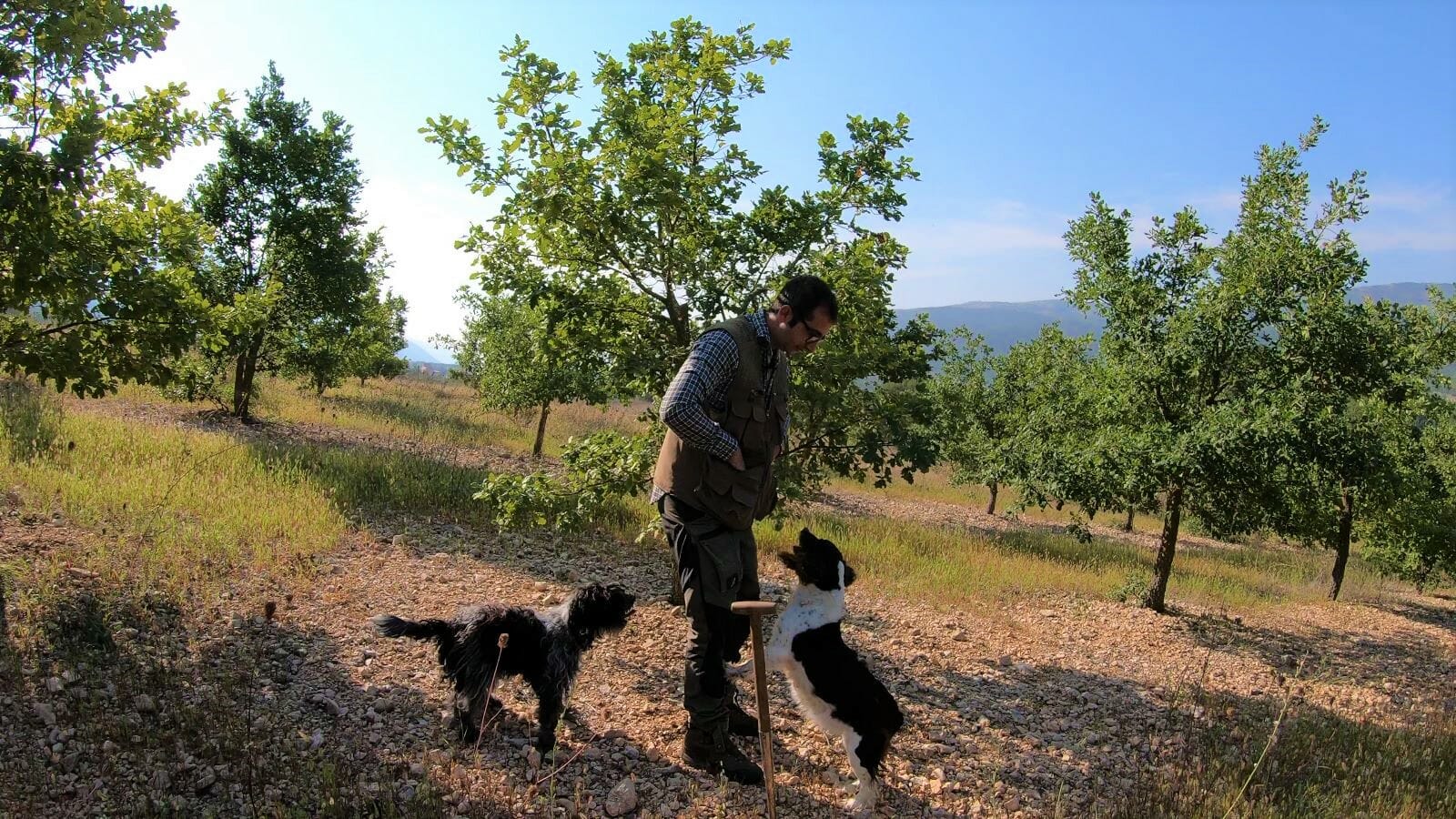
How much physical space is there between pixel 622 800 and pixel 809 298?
258cm

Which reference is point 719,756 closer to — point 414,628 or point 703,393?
point 414,628

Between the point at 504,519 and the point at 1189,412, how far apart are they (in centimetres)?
740

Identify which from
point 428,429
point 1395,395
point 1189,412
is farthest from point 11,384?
point 1395,395

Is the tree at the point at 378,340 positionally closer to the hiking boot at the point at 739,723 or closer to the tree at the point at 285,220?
the tree at the point at 285,220

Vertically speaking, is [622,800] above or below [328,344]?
below

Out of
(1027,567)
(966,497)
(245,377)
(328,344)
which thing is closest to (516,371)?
(328,344)

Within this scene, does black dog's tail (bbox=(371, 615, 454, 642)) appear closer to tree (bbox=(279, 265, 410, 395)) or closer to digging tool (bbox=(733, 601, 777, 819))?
digging tool (bbox=(733, 601, 777, 819))

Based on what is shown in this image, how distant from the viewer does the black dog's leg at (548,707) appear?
13.1 feet

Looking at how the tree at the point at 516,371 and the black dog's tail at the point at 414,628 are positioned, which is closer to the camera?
the black dog's tail at the point at 414,628

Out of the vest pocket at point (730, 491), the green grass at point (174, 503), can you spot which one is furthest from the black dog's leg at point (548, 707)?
the green grass at point (174, 503)

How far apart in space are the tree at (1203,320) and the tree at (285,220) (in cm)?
1313

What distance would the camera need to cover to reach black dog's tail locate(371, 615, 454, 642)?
150 inches

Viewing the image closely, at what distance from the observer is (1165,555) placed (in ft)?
30.4

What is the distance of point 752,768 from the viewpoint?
3955mm
